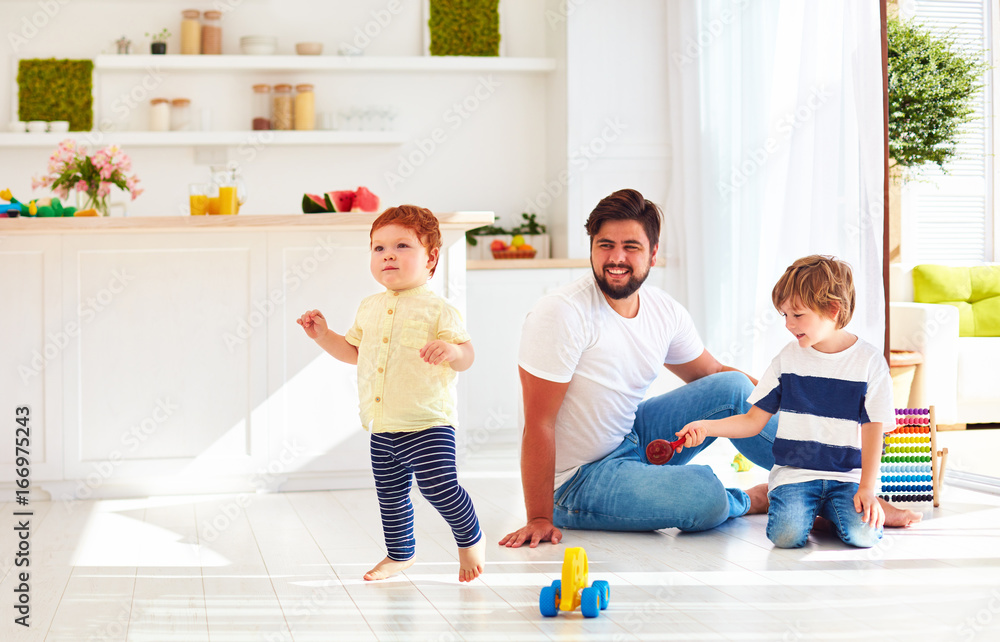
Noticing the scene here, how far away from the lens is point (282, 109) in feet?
14.8

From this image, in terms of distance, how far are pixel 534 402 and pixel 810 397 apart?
65 cm

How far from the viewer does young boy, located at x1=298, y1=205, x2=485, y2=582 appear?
1861 mm

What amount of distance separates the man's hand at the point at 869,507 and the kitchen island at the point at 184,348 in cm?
139

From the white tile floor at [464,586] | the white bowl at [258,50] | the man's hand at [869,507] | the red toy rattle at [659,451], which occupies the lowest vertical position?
the white tile floor at [464,586]

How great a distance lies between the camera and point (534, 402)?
225 cm

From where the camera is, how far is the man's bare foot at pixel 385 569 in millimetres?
1959

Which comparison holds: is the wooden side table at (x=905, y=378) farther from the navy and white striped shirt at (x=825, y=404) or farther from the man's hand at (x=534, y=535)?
the man's hand at (x=534, y=535)

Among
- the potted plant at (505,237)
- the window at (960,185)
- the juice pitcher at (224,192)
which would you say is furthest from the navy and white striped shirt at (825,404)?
the potted plant at (505,237)

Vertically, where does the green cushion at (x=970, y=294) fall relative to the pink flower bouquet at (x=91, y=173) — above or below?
below

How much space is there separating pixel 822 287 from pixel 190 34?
11.3 feet

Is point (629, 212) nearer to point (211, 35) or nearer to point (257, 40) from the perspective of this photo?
point (257, 40)

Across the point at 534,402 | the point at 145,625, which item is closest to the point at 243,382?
the point at 534,402

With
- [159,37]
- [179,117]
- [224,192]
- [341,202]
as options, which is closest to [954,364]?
[341,202]

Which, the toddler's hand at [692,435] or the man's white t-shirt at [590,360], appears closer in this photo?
the toddler's hand at [692,435]
